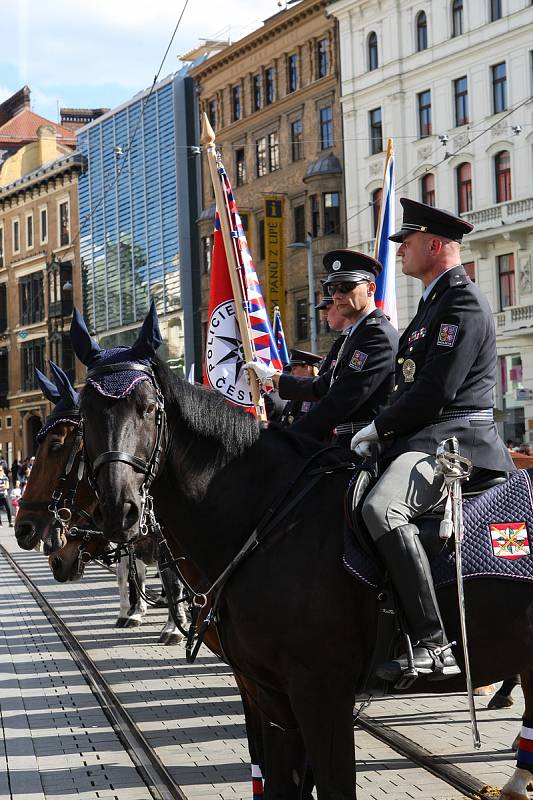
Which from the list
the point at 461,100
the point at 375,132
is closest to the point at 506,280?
the point at 461,100

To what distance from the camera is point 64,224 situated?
6988 centimetres

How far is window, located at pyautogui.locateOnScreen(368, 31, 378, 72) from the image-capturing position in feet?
144

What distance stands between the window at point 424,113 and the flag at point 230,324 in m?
30.1

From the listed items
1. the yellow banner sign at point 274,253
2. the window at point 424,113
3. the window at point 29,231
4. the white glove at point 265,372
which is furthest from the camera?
the window at point 29,231

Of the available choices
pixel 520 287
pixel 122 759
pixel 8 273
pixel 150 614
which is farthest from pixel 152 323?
pixel 8 273

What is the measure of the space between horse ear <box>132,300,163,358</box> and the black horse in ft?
0.06

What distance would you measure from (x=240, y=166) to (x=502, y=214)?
18.3 metres

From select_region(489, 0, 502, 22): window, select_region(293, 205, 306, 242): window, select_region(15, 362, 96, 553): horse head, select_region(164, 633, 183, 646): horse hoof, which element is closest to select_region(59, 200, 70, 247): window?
select_region(293, 205, 306, 242): window

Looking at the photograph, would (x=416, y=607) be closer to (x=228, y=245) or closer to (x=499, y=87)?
(x=228, y=245)

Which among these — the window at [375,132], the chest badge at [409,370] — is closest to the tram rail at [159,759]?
the chest badge at [409,370]

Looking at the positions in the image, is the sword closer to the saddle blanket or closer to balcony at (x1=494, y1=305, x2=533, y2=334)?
the saddle blanket

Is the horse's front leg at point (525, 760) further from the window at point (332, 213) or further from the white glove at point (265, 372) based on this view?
the window at point (332, 213)

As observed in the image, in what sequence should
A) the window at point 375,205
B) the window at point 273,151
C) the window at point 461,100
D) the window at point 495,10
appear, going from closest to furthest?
the window at point 495,10
the window at point 461,100
the window at point 375,205
the window at point 273,151

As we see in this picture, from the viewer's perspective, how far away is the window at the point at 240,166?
52.9 m
